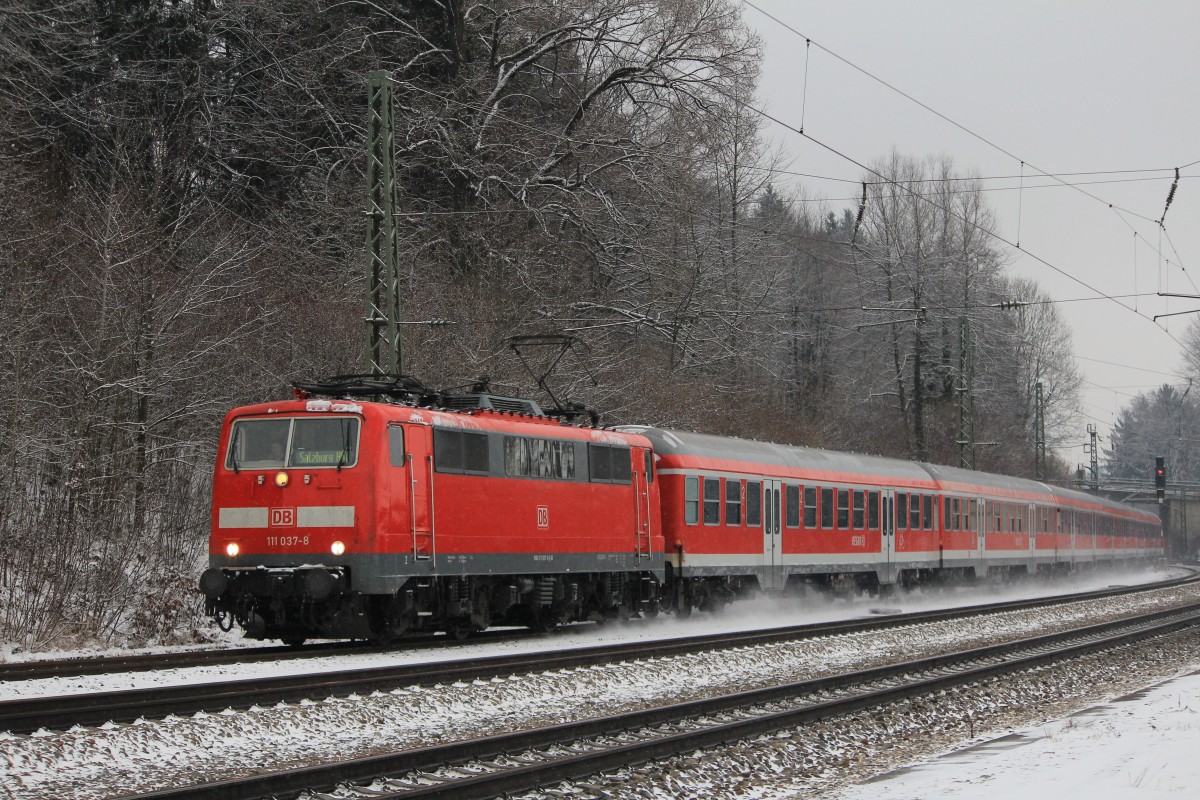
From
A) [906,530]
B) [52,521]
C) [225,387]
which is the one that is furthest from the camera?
[906,530]

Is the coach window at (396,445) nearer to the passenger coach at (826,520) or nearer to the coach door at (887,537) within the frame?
the passenger coach at (826,520)

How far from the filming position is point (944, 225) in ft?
210

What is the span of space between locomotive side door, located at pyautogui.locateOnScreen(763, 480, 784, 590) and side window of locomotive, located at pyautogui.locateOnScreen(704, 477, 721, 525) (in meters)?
1.94

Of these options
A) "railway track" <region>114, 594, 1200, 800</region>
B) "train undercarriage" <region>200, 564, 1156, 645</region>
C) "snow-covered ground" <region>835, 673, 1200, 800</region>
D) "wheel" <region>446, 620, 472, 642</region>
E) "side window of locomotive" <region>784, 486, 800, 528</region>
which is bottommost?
"snow-covered ground" <region>835, 673, 1200, 800</region>

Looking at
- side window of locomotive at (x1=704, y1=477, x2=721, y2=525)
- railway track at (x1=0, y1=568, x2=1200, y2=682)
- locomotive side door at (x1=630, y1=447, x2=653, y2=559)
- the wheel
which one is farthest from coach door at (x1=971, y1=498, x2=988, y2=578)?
Result: the wheel

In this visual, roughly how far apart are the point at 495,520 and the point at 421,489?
6.03ft

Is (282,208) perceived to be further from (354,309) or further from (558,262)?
(354,309)

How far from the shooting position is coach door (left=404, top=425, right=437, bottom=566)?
1745 centimetres

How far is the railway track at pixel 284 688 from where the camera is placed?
10852 mm

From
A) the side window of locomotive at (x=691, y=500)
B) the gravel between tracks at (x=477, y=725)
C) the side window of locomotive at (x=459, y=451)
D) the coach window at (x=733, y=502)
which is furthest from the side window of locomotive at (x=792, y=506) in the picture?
the side window of locomotive at (x=459, y=451)

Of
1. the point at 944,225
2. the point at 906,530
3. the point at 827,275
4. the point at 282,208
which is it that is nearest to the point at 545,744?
the point at 906,530

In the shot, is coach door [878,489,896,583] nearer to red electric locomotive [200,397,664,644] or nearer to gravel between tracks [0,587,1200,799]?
gravel between tracks [0,587,1200,799]

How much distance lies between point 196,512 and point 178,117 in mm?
16537

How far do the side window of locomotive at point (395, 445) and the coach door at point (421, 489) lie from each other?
11 cm
